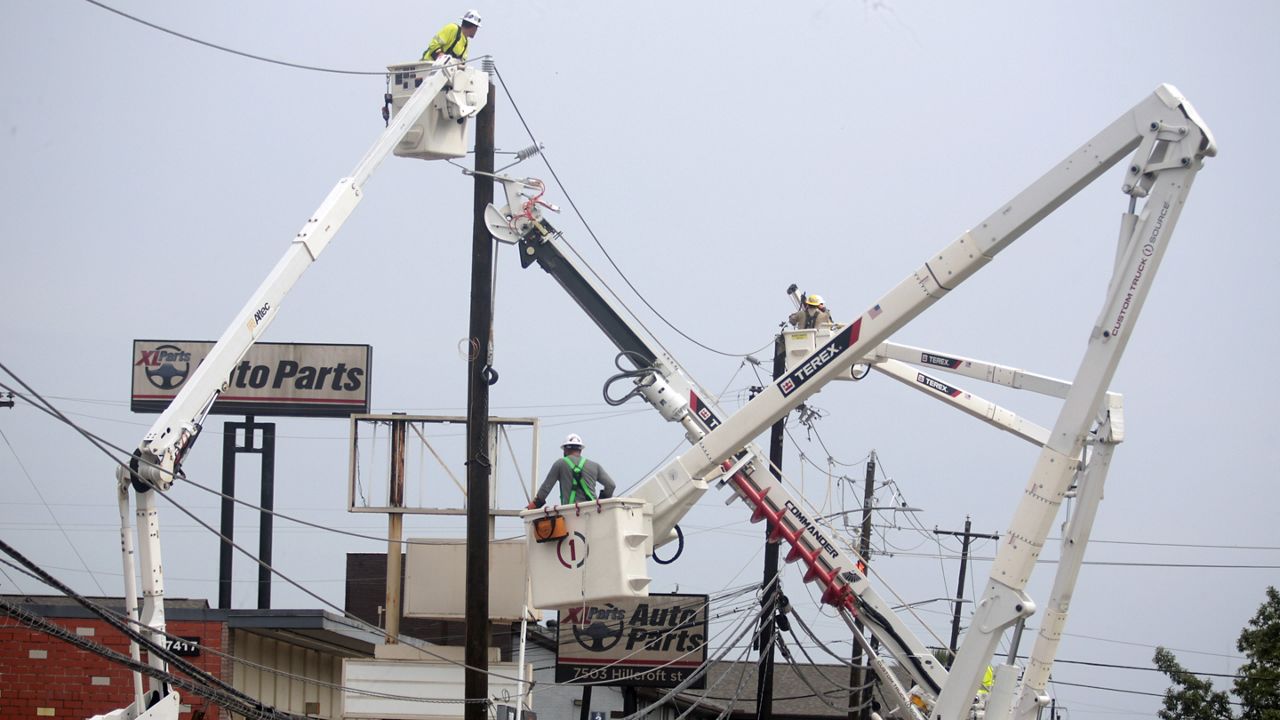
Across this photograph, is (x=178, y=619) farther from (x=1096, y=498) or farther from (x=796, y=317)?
(x=1096, y=498)

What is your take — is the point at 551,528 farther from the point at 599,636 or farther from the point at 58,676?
the point at 599,636

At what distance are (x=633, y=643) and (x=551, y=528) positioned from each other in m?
23.4

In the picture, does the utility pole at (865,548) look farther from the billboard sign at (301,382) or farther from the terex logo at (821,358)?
the terex logo at (821,358)

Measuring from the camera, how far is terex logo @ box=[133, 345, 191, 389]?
43.7 m

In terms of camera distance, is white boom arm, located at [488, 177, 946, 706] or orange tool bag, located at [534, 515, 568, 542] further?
white boom arm, located at [488, 177, 946, 706]

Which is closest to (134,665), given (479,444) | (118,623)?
(118,623)

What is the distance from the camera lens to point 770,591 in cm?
2536

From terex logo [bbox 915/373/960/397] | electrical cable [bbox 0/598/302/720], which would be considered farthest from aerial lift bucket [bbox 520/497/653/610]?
terex logo [bbox 915/373/960/397]

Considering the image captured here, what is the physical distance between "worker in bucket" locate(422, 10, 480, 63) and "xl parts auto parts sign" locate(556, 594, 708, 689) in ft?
64.4

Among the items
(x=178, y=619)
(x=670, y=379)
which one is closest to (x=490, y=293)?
(x=670, y=379)

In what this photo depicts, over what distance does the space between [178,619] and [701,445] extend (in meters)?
12.4

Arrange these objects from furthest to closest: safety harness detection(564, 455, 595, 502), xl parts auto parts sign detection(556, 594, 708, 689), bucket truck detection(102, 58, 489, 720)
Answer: xl parts auto parts sign detection(556, 594, 708, 689), safety harness detection(564, 455, 595, 502), bucket truck detection(102, 58, 489, 720)

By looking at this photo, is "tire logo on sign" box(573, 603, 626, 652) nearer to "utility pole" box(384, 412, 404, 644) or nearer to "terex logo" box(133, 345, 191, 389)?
"utility pole" box(384, 412, 404, 644)

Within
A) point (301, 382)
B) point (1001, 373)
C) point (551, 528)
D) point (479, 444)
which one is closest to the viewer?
point (551, 528)
